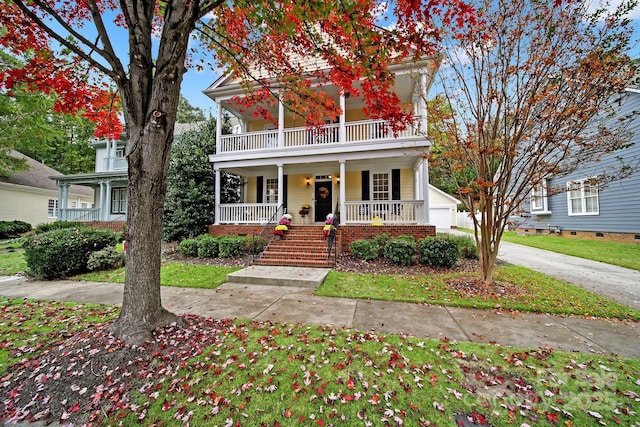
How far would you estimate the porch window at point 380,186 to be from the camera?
1110 cm

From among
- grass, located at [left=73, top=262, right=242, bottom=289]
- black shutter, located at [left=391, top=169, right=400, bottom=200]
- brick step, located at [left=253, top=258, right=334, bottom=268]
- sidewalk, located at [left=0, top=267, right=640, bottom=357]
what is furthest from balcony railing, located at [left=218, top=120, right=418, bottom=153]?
sidewalk, located at [left=0, top=267, right=640, bottom=357]

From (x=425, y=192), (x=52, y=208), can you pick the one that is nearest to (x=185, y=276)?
(x=425, y=192)

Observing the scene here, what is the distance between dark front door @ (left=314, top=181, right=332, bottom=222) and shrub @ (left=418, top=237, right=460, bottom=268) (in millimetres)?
5350

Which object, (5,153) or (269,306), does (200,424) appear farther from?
(5,153)

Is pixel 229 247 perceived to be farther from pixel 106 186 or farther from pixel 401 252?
pixel 106 186

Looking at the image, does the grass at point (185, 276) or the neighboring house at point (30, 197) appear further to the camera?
the neighboring house at point (30, 197)

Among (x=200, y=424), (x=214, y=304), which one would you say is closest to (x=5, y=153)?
(x=214, y=304)

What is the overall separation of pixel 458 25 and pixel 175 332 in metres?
7.17

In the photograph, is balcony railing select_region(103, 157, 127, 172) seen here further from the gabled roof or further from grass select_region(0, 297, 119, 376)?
grass select_region(0, 297, 119, 376)

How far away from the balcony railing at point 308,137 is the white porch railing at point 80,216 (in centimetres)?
1297

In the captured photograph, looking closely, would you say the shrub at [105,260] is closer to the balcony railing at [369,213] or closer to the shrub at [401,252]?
the balcony railing at [369,213]

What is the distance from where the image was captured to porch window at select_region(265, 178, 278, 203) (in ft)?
41.4

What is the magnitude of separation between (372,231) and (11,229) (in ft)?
72.8

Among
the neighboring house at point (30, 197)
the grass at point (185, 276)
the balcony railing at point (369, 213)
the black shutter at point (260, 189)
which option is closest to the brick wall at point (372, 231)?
the balcony railing at point (369, 213)
